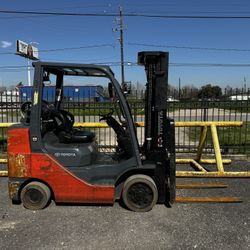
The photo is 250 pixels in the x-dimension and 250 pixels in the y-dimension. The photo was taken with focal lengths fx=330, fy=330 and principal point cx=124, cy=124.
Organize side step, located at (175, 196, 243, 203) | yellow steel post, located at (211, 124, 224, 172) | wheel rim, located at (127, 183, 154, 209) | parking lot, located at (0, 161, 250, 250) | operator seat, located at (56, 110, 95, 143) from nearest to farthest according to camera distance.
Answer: parking lot, located at (0, 161, 250, 250) < wheel rim, located at (127, 183, 154, 209) < operator seat, located at (56, 110, 95, 143) < side step, located at (175, 196, 243, 203) < yellow steel post, located at (211, 124, 224, 172)

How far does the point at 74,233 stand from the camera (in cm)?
412

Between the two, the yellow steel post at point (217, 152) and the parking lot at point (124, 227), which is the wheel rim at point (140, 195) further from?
the yellow steel post at point (217, 152)

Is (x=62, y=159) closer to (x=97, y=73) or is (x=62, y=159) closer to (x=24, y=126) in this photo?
(x=24, y=126)

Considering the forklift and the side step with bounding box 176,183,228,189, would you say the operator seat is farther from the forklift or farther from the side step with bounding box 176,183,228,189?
the side step with bounding box 176,183,228,189

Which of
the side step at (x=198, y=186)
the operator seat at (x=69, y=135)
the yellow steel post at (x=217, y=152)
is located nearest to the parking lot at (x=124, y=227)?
the side step at (x=198, y=186)

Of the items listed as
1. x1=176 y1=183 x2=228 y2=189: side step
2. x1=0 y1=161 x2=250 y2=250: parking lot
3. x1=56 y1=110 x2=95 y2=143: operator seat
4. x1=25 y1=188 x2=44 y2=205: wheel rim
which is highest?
x1=56 y1=110 x2=95 y2=143: operator seat

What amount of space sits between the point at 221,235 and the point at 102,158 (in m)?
2.09

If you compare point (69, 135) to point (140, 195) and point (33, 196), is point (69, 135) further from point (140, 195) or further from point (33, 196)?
point (140, 195)

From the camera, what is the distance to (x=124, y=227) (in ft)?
14.1

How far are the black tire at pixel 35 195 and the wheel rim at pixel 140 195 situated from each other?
121 cm

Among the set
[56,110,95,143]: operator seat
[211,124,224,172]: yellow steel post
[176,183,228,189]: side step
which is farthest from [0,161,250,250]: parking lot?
[211,124,224,172]: yellow steel post

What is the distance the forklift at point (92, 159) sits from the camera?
468 cm

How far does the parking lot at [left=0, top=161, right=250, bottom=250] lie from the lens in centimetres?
386

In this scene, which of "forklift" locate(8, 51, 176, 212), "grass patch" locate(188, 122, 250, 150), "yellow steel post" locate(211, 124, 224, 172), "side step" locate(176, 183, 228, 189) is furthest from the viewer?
"grass patch" locate(188, 122, 250, 150)
